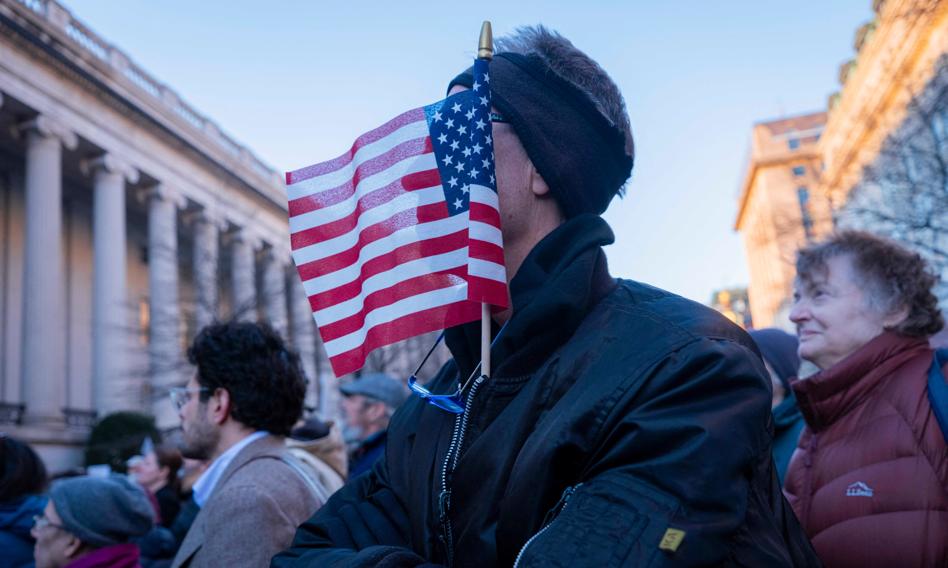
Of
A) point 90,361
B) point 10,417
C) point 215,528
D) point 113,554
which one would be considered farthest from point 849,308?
point 90,361

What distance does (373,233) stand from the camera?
2.46 meters

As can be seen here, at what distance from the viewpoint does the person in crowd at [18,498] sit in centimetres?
477

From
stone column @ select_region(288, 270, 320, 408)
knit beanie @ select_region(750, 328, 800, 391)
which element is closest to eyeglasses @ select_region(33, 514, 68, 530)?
knit beanie @ select_region(750, 328, 800, 391)

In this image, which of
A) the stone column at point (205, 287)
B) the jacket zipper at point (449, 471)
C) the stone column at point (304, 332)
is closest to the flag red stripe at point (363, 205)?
the jacket zipper at point (449, 471)

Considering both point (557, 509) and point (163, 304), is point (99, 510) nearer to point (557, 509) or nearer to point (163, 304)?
point (557, 509)

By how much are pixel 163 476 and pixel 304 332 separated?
2156 centimetres

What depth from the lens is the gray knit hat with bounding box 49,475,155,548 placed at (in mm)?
4168

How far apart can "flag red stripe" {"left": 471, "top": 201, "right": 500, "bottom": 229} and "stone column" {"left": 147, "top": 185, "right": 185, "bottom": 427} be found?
76.9 ft

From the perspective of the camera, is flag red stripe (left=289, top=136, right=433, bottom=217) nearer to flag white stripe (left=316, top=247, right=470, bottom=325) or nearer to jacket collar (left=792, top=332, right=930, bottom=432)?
flag white stripe (left=316, top=247, right=470, bottom=325)

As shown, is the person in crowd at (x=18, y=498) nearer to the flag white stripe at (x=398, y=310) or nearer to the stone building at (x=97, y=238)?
the flag white stripe at (x=398, y=310)

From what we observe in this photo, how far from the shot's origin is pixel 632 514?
148 centimetres

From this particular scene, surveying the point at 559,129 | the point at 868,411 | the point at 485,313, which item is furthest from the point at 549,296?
the point at 868,411

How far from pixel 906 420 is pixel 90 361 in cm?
3122

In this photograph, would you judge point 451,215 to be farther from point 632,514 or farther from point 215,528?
point 215,528
